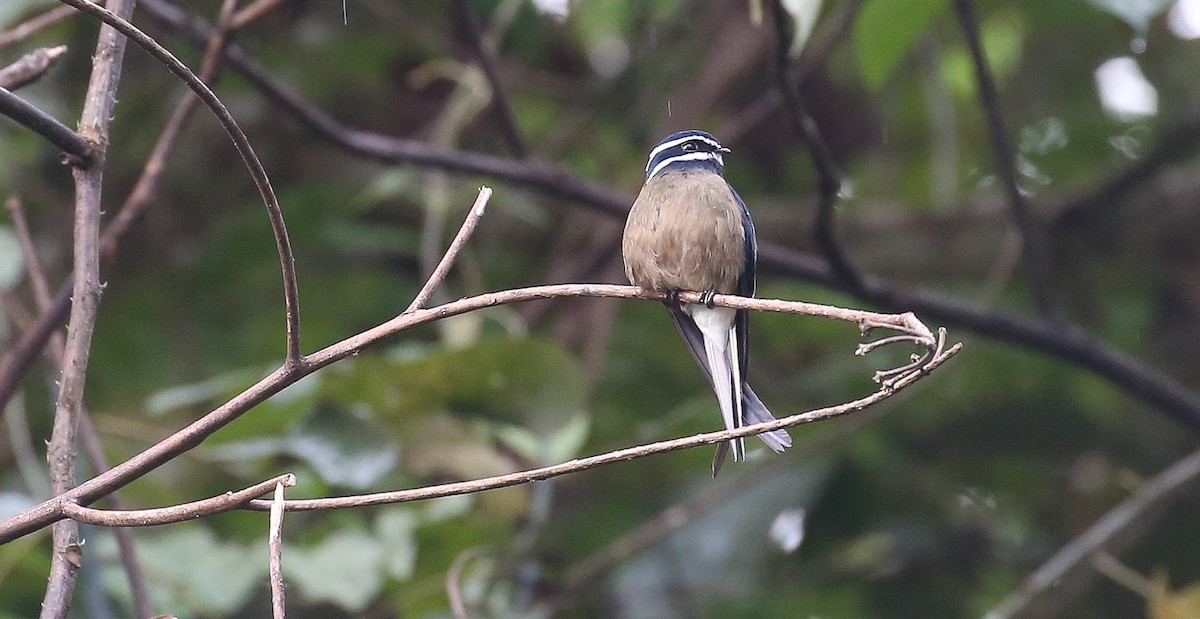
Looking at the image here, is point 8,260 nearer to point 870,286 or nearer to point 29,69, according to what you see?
point 29,69

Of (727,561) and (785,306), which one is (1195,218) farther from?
(785,306)

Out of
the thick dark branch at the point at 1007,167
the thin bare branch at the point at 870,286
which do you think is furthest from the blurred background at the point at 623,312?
the thick dark branch at the point at 1007,167

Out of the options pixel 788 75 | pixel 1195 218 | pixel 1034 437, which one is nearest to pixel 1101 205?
pixel 1195 218

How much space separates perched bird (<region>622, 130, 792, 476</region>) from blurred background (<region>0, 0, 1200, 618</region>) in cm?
59

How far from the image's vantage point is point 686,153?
3156 millimetres

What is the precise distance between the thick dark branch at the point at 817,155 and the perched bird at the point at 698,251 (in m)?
0.19

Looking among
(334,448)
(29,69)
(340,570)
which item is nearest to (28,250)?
(29,69)

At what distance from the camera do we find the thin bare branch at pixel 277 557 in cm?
128

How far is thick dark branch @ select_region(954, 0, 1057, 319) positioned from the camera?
10.2ft

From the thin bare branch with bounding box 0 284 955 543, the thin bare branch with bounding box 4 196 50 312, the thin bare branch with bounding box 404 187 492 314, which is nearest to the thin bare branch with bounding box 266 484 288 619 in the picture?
the thin bare branch with bounding box 0 284 955 543

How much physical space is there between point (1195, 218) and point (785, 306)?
3.66 metres

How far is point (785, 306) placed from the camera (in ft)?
4.84

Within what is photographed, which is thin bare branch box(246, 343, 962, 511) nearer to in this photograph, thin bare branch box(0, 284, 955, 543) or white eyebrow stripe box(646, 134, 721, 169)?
thin bare branch box(0, 284, 955, 543)

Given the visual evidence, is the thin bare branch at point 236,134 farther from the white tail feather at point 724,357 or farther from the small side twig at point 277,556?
the white tail feather at point 724,357
